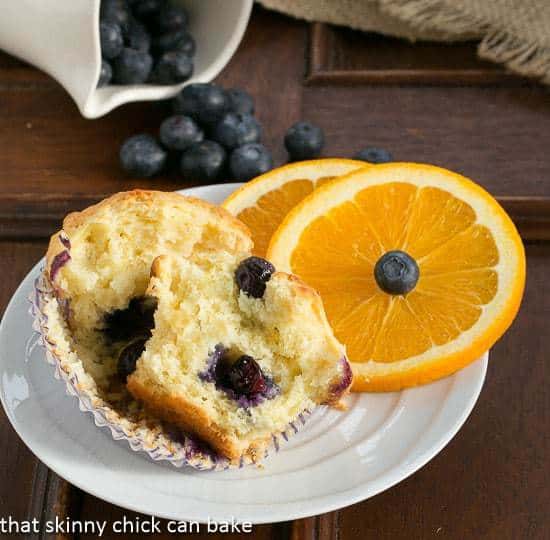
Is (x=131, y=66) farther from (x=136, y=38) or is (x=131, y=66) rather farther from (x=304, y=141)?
(x=304, y=141)

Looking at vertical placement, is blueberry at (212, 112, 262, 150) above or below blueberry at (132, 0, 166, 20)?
below

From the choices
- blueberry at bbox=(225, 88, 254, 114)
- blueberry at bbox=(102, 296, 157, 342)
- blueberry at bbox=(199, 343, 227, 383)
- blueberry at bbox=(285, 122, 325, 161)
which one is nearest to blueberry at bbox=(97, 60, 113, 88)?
blueberry at bbox=(225, 88, 254, 114)

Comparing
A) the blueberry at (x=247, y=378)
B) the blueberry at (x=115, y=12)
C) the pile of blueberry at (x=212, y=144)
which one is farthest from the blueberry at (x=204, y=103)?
the blueberry at (x=247, y=378)

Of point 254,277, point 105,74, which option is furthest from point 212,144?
point 254,277

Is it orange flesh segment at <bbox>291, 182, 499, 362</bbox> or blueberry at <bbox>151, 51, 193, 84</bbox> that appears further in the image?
blueberry at <bbox>151, 51, 193, 84</bbox>

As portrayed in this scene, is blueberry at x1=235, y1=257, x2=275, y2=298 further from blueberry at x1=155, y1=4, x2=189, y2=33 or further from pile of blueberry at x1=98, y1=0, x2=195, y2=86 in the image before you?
blueberry at x1=155, y1=4, x2=189, y2=33

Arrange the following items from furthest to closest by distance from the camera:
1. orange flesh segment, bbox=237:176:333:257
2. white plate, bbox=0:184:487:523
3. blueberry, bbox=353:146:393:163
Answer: blueberry, bbox=353:146:393:163
orange flesh segment, bbox=237:176:333:257
white plate, bbox=0:184:487:523

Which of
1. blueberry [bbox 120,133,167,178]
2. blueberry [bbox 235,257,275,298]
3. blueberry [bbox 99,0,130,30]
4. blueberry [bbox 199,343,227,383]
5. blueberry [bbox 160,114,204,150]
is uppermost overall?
blueberry [bbox 235,257,275,298]
